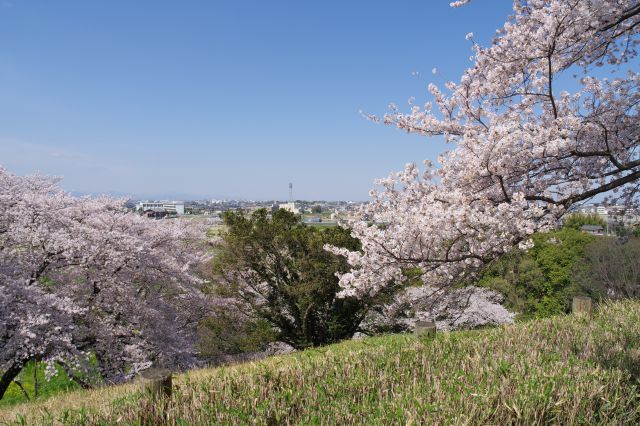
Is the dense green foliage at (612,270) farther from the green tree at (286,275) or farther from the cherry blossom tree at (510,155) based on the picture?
the cherry blossom tree at (510,155)

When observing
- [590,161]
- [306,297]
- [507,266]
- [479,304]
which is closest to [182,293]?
[306,297]

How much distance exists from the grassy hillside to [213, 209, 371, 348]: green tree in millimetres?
10695

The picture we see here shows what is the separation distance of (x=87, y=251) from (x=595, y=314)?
39.2 feet

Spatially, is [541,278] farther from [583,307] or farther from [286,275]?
[583,307]

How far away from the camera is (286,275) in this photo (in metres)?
16.7

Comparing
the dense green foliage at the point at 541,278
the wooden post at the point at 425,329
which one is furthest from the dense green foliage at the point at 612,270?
the wooden post at the point at 425,329

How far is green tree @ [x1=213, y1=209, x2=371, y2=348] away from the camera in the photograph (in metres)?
15.8

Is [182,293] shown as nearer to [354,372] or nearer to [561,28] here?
[354,372]

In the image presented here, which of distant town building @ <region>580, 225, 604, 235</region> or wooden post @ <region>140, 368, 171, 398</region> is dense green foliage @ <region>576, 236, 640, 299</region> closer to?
wooden post @ <region>140, 368, 171, 398</region>

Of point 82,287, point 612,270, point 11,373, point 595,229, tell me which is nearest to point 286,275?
point 82,287

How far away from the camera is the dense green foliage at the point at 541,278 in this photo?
27.8 meters

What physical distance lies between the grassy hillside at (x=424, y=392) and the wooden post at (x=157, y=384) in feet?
0.37

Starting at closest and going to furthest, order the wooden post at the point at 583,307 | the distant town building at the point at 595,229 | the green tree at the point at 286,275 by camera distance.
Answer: the wooden post at the point at 583,307 < the green tree at the point at 286,275 < the distant town building at the point at 595,229

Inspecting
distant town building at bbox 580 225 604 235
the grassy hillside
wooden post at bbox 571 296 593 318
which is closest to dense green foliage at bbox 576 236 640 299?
wooden post at bbox 571 296 593 318
